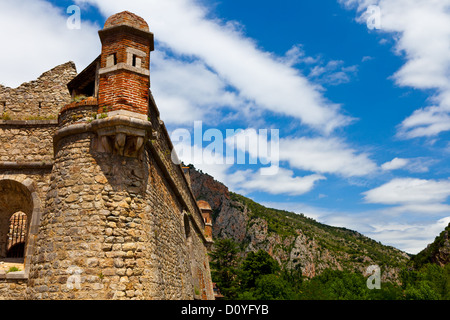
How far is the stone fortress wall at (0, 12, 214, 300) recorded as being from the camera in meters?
7.61

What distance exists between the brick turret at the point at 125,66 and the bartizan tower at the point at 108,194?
0.03m

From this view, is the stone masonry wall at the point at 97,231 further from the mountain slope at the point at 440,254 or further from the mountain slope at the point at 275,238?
the mountain slope at the point at 275,238

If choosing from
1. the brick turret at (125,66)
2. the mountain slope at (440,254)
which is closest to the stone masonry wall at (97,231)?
the brick turret at (125,66)

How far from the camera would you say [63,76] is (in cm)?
1349

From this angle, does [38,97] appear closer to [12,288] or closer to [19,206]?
[19,206]

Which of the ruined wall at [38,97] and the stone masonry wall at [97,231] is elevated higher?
the ruined wall at [38,97]

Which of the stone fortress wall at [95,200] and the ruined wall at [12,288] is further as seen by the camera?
the ruined wall at [12,288]

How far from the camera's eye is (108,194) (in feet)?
26.8

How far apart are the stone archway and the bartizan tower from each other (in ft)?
3.12

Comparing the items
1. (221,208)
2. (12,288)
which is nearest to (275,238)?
(221,208)

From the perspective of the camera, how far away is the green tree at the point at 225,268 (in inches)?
1790

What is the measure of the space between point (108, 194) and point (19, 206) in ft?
16.0
